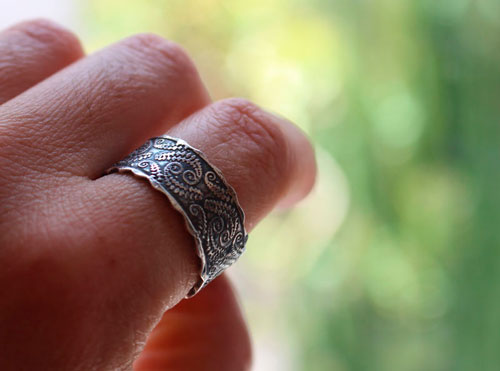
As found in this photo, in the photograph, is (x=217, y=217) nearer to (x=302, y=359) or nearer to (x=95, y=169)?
(x=95, y=169)

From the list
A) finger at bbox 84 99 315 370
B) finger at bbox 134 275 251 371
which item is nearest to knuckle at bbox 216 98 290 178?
finger at bbox 84 99 315 370

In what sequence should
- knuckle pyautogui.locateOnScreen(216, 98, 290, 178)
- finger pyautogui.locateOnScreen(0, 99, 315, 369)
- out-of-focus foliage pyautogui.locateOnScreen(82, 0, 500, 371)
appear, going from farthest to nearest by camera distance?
out-of-focus foliage pyautogui.locateOnScreen(82, 0, 500, 371) → knuckle pyautogui.locateOnScreen(216, 98, 290, 178) → finger pyautogui.locateOnScreen(0, 99, 315, 369)

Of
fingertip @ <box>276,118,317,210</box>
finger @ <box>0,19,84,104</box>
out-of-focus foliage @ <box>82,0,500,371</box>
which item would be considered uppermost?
finger @ <box>0,19,84,104</box>

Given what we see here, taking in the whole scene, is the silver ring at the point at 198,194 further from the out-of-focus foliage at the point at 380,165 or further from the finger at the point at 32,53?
the out-of-focus foliage at the point at 380,165

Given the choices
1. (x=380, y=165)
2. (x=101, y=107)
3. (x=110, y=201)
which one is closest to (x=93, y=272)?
(x=110, y=201)

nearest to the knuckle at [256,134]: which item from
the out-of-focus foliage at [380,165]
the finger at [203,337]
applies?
the finger at [203,337]

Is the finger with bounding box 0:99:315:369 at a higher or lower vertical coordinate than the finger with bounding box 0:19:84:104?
lower

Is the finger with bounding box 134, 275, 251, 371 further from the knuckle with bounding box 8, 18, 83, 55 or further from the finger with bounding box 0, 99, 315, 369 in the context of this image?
the knuckle with bounding box 8, 18, 83, 55

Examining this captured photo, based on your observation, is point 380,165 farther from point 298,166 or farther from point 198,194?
point 198,194
